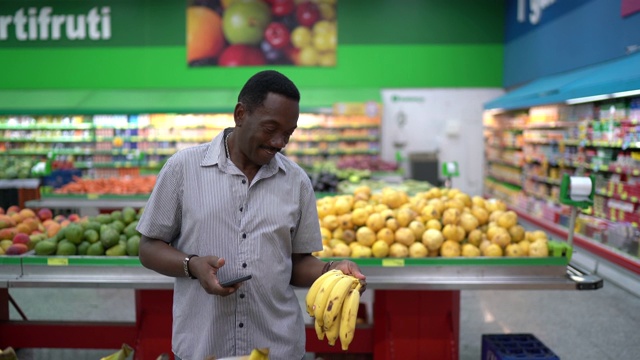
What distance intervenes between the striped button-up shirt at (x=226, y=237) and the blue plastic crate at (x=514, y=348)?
5.99 feet

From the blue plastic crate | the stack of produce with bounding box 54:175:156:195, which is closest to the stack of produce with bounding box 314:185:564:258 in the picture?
the blue plastic crate

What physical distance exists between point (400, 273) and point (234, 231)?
5.14ft

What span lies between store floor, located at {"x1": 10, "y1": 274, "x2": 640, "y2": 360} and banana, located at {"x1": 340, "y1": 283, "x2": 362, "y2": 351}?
7.76ft

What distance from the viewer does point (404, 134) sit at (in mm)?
13586

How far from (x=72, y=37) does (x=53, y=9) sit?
31.9 inches

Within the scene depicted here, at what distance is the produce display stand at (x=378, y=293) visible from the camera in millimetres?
3055

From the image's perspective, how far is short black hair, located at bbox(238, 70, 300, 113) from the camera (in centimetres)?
169

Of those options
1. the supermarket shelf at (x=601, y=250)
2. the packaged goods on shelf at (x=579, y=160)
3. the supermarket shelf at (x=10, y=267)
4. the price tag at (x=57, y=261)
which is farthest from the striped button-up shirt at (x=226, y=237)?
the supermarket shelf at (x=601, y=250)

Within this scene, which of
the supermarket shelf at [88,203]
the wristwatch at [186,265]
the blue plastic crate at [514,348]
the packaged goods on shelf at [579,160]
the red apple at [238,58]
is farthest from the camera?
the red apple at [238,58]

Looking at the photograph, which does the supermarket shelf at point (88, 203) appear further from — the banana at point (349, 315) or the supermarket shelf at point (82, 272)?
the banana at point (349, 315)

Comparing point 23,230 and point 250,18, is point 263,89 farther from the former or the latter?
point 250,18

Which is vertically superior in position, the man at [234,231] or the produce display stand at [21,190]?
the man at [234,231]

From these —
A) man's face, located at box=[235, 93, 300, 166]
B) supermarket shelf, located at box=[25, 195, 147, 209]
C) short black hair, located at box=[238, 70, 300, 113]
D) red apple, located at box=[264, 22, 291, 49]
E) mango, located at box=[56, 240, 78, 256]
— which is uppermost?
red apple, located at box=[264, 22, 291, 49]

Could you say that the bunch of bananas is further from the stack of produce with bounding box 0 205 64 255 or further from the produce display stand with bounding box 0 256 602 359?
the stack of produce with bounding box 0 205 64 255
